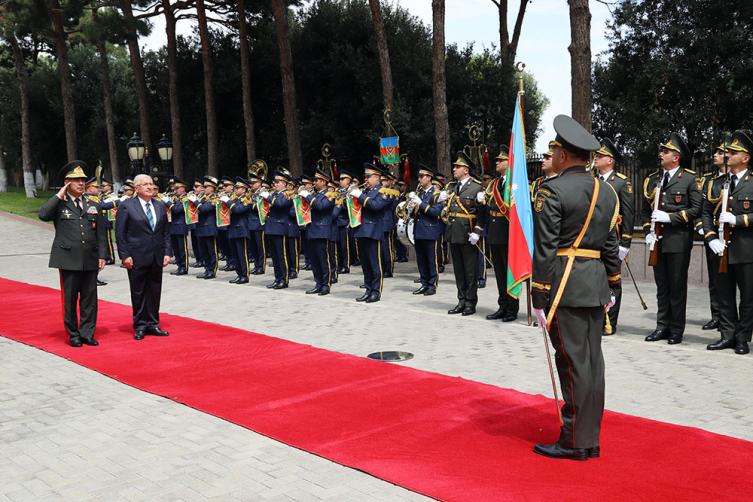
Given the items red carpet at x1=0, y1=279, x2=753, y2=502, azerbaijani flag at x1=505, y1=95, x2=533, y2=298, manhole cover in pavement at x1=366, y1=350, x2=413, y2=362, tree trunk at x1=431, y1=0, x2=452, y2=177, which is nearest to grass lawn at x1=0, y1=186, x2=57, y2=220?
tree trunk at x1=431, y1=0, x2=452, y2=177

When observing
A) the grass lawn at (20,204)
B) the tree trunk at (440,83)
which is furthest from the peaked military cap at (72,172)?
the grass lawn at (20,204)

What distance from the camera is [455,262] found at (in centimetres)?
1081

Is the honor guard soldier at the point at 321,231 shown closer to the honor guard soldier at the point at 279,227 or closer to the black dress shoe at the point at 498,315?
the honor guard soldier at the point at 279,227

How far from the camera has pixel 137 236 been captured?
898 centimetres

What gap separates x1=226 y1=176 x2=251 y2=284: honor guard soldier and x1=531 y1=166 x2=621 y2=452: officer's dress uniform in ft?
35.8

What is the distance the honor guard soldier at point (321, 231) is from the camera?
12789 mm

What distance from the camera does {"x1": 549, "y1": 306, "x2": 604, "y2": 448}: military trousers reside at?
182 inches

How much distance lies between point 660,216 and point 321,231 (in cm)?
630

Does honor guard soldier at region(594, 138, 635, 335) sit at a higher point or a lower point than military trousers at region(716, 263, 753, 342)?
higher

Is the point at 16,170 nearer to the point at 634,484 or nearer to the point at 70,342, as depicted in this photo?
the point at 70,342

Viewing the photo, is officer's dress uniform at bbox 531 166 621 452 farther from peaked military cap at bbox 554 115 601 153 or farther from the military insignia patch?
peaked military cap at bbox 554 115 601 153

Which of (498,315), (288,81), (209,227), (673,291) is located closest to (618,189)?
(673,291)

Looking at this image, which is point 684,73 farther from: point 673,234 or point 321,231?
point 673,234

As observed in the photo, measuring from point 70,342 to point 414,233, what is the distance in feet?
A: 19.8
